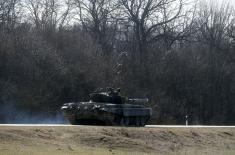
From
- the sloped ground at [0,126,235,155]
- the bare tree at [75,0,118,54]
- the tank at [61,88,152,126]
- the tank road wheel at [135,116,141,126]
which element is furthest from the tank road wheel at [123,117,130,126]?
the bare tree at [75,0,118,54]

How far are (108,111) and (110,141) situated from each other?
19.5ft

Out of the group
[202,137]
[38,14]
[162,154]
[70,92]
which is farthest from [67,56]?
[162,154]

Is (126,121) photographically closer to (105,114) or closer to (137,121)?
(137,121)

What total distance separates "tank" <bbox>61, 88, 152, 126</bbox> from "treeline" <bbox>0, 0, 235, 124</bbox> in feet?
35.8

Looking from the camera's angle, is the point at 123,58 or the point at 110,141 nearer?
the point at 110,141

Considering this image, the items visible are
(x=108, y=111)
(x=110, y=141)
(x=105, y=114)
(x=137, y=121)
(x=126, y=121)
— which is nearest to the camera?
(x=110, y=141)

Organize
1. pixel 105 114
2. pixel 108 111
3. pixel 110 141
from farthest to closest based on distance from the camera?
pixel 105 114
pixel 108 111
pixel 110 141

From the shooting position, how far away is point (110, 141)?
25719 mm

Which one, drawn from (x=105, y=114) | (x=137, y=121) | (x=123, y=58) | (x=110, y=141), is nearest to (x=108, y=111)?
(x=105, y=114)

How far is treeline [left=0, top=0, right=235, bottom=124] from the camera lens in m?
47.4

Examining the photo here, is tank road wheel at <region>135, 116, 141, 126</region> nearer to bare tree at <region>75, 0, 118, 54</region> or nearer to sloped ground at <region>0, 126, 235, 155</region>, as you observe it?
sloped ground at <region>0, 126, 235, 155</region>

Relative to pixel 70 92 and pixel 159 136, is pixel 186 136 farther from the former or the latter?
pixel 70 92

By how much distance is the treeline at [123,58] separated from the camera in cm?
4744

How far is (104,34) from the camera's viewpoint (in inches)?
2645
